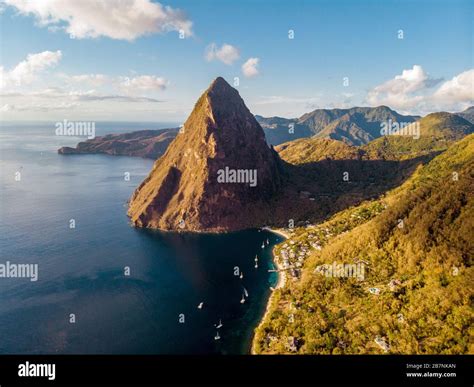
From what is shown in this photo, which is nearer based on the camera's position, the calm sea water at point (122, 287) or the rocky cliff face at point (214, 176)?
the calm sea water at point (122, 287)

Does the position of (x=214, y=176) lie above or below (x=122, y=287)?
above

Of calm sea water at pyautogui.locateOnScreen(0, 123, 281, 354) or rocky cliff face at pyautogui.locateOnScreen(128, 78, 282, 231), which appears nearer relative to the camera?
calm sea water at pyautogui.locateOnScreen(0, 123, 281, 354)

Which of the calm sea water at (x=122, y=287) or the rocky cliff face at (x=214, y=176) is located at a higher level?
the rocky cliff face at (x=214, y=176)

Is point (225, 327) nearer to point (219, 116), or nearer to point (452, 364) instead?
point (452, 364)

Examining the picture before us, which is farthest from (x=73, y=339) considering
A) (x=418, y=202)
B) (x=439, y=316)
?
(x=418, y=202)
